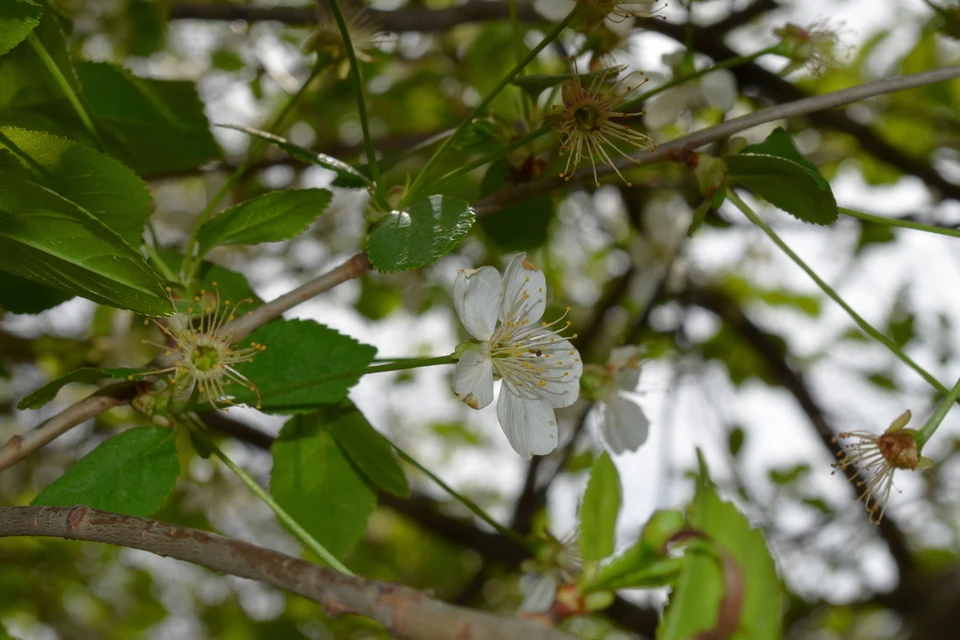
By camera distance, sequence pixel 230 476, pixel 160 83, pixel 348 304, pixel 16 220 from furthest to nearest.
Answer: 1. pixel 230 476
2. pixel 348 304
3. pixel 160 83
4. pixel 16 220

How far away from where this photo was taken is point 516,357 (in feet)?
2.75

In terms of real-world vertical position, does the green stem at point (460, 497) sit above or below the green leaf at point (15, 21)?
below

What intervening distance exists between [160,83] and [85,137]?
0.13 meters

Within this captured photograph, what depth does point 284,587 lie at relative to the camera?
0.45 metres

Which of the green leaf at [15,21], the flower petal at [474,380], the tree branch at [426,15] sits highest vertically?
the tree branch at [426,15]

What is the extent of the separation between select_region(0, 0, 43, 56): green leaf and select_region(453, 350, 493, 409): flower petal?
1.37 feet

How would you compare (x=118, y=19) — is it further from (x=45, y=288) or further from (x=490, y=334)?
(x=490, y=334)

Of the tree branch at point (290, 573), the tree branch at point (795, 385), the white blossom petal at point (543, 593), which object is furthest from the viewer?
the tree branch at point (795, 385)

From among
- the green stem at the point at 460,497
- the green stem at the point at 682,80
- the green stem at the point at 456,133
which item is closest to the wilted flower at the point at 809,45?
the green stem at the point at 682,80

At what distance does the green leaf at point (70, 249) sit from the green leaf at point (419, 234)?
0.16m

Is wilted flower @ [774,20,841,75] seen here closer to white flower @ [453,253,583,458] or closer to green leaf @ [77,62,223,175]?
white flower @ [453,253,583,458]

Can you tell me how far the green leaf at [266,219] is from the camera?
0.77 meters

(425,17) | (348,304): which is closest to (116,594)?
(348,304)

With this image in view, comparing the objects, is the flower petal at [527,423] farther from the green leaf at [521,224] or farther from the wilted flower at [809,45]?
the wilted flower at [809,45]
